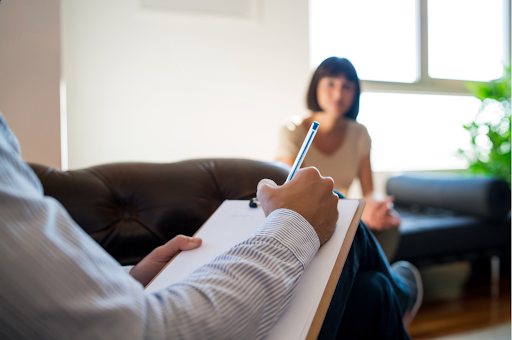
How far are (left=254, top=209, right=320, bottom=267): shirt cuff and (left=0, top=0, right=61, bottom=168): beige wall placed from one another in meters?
0.92

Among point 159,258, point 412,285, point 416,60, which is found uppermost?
point 416,60

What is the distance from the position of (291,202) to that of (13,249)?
28 centimetres

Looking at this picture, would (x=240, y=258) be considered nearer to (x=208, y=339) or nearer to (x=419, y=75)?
(x=208, y=339)

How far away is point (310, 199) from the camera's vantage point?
0.43 meters

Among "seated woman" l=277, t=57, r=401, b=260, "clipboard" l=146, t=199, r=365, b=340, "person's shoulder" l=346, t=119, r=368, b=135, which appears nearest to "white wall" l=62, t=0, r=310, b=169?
"seated woman" l=277, t=57, r=401, b=260

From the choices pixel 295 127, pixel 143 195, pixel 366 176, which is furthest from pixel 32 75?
pixel 366 176

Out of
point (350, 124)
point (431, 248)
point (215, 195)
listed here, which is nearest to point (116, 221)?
point (215, 195)

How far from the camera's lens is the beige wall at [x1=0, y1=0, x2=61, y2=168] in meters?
0.96

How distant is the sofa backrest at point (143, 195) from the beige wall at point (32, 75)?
35 centimetres

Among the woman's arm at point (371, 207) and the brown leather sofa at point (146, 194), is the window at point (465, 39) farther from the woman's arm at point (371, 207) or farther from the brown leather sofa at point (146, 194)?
the brown leather sofa at point (146, 194)

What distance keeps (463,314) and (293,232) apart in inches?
56.4

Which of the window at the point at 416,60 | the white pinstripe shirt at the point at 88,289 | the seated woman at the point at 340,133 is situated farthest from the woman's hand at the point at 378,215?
the window at the point at 416,60

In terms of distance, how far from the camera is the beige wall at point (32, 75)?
965 mm

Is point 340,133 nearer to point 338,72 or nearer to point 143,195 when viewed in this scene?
point 338,72
